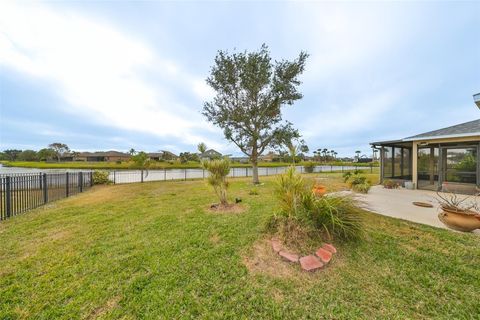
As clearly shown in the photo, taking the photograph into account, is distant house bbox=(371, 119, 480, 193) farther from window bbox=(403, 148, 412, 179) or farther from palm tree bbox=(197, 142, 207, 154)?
palm tree bbox=(197, 142, 207, 154)

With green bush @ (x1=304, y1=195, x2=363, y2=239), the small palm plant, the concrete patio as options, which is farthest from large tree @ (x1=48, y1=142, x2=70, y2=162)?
the concrete patio

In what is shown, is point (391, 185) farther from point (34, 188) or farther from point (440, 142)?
point (34, 188)

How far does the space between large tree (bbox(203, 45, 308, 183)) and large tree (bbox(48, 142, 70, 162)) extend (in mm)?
65994

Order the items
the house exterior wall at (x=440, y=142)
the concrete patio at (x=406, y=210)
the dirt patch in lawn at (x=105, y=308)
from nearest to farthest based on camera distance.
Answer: the dirt patch in lawn at (x=105, y=308) → the concrete patio at (x=406, y=210) → the house exterior wall at (x=440, y=142)

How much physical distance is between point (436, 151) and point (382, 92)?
264 inches

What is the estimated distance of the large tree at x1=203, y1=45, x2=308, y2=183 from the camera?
10.3 meters

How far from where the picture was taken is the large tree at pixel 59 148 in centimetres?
5253

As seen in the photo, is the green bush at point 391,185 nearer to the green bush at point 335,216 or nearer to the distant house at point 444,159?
the distant house at point 444,159

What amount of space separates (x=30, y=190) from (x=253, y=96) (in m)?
10.6

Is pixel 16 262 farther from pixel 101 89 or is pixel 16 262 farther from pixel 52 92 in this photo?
pixel 52 92

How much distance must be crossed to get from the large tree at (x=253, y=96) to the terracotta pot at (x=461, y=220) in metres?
7.63

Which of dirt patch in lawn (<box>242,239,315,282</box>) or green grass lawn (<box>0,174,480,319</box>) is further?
dirt patch in lawn (<box>242,239,315,282</box>)

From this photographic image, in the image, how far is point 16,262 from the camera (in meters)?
2.70

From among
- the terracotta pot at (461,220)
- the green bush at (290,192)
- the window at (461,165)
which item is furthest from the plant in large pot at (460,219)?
the window at (461,165)
